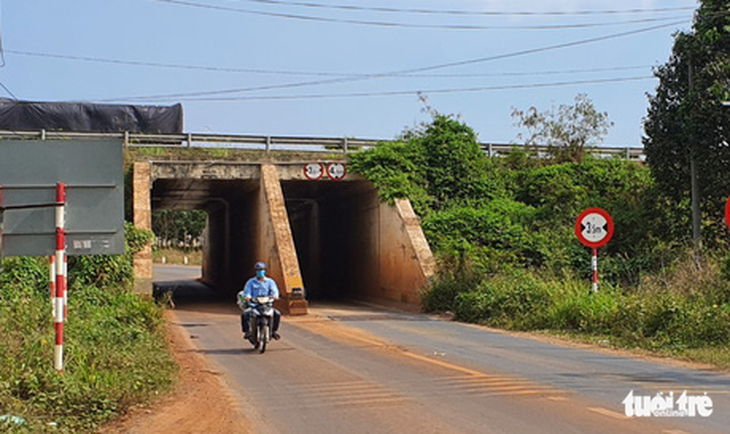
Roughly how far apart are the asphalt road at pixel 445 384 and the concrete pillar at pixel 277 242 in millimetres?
6451

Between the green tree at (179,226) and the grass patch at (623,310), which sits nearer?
the grass patch at (623,310)

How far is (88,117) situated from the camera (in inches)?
1292

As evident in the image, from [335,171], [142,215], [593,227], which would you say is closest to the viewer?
[593,227]

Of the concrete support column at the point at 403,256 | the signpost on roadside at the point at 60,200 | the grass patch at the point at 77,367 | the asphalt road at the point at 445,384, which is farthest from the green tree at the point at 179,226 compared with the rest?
the signpost on roadside at the point at 60,200

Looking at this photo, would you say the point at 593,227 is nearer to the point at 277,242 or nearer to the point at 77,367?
the point at 277,242

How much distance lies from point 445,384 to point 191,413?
3192mm

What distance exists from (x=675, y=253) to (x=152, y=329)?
16.5 meters

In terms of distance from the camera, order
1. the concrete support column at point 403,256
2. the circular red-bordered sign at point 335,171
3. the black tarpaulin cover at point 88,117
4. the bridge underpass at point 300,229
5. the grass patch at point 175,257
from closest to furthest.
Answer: the concrete support column at point 403,256
the bridge underpass at point 300,229
the circular red-bordered sign at point 335,171
the black tarpaulin cover at point 88,117
the grass patch at point 175,257

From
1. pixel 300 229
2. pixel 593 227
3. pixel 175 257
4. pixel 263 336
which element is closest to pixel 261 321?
pixel 263 336

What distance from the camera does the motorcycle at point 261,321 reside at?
1423 centimetres

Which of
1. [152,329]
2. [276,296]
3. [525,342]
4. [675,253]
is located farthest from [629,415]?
[675,253]

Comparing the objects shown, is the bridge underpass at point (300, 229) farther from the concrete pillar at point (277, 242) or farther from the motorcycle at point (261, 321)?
the motorcycle at point (261, 321)

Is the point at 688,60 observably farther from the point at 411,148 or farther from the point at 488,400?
the point at 488,400

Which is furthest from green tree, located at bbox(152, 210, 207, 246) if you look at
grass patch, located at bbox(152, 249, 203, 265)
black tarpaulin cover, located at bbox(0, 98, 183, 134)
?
black tarpaulin cover, located at bbox(0, 98, 183, 134)
